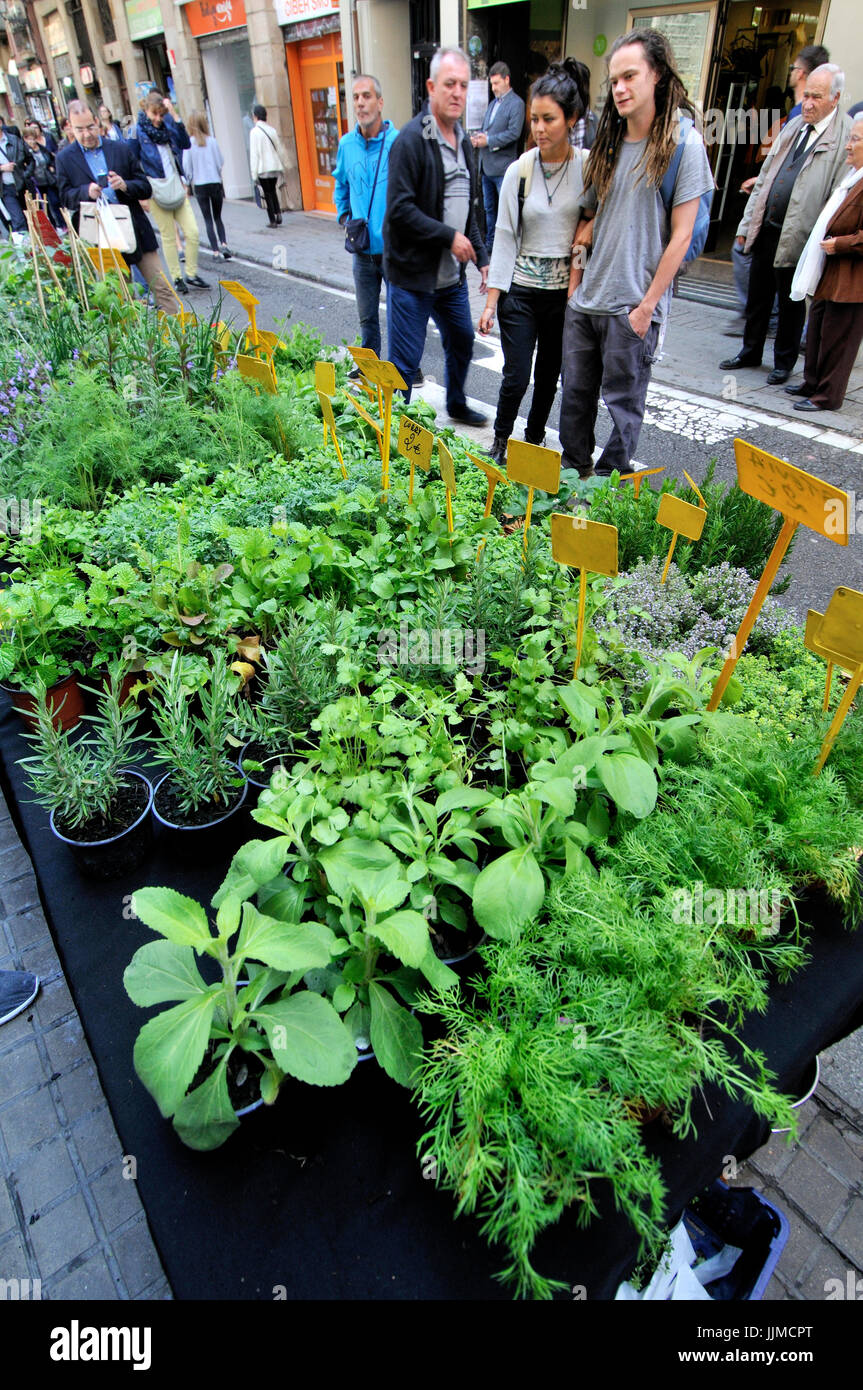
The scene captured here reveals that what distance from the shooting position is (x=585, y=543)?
1631 millimetres

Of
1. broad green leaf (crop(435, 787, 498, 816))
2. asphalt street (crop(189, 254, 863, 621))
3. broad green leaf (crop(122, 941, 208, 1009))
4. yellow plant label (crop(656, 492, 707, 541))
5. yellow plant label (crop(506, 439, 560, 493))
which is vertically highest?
yellow plant label (crop(506, 439, 560, 493))

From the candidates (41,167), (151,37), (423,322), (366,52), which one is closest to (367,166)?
(423,322)

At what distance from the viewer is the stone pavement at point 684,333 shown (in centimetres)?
553

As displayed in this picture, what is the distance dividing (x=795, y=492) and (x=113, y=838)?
5.06ft

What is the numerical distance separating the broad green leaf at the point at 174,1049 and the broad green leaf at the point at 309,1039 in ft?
0.25

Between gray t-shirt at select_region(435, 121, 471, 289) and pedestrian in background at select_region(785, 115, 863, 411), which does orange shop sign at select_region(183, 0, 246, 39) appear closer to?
gray t-shirt at select_region(435, 121, 471, 289)

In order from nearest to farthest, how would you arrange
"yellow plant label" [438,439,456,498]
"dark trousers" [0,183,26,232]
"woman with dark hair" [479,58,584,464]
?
"yellow plant label" [438,439,456,498], "woman with dark hair" [479,58,584,464], "dark trousers" [0,183,26,232]

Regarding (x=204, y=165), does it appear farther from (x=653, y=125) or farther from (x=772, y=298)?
(x=653, y=125)

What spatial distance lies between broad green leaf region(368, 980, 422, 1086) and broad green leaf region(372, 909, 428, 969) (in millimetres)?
126

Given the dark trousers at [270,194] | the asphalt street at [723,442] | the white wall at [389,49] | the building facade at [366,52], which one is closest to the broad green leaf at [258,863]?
the asphalt street at [723,442]

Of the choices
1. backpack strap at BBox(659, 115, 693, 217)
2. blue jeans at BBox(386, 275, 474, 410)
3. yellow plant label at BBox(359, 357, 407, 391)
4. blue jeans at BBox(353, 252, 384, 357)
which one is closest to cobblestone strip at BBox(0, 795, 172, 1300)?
yellow plant label at BBox(359, 357, 407, 391)

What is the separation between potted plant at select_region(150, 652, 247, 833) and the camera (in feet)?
5.56

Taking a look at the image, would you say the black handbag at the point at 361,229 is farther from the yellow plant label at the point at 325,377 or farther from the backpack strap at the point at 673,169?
the yellow plant label at the point at 325,377
